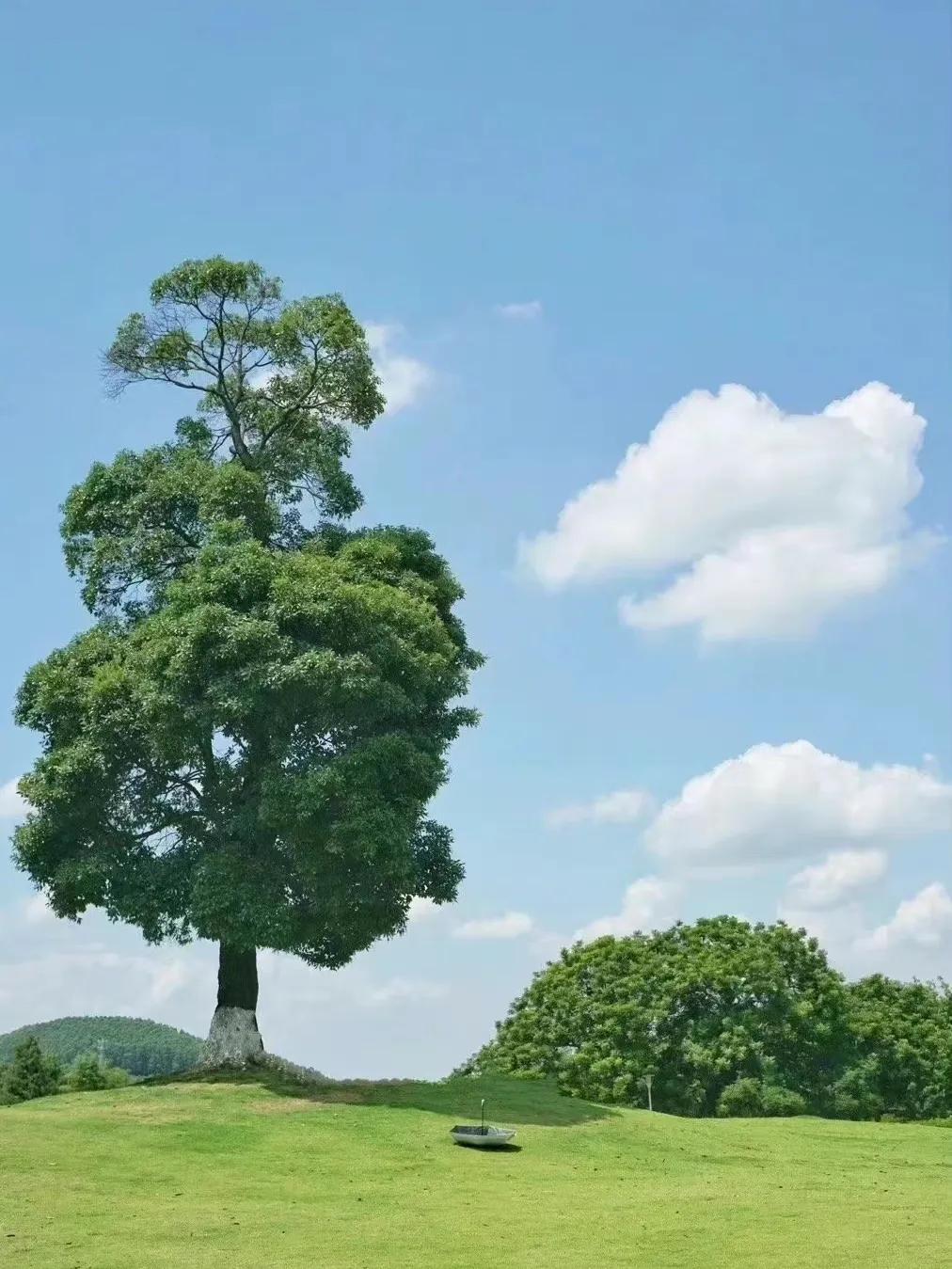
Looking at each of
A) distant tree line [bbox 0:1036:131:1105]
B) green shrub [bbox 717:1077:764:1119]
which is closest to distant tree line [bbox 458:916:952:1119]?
green shrub [bbox 717:1077:764:1119]

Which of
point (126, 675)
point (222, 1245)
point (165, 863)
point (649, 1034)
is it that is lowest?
point (222, 1245)

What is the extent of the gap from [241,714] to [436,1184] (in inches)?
473

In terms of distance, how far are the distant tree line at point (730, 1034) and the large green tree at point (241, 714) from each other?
1264 cm

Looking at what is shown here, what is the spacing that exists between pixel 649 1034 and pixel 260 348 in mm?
24860

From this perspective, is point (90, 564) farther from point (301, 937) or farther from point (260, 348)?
point (301, 937)

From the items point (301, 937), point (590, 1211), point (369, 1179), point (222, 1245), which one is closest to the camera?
point (222, 1245)

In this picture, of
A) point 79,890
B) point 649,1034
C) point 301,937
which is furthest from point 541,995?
point 79,890

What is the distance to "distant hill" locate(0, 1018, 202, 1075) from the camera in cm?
12650

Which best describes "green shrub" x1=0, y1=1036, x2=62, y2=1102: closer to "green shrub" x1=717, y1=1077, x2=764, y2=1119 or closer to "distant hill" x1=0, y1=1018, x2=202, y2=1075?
"green shrub" x1=717, y1=1077, x2=764, y2=1119

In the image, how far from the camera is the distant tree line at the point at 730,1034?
144 feet

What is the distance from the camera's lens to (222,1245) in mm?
19156

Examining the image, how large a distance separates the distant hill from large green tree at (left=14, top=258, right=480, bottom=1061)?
95914mm

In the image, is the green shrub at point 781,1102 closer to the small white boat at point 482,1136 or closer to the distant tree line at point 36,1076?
the small white boat at point 482,1136

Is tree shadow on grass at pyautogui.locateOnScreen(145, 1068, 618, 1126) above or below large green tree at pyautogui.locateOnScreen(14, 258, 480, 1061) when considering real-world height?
below
